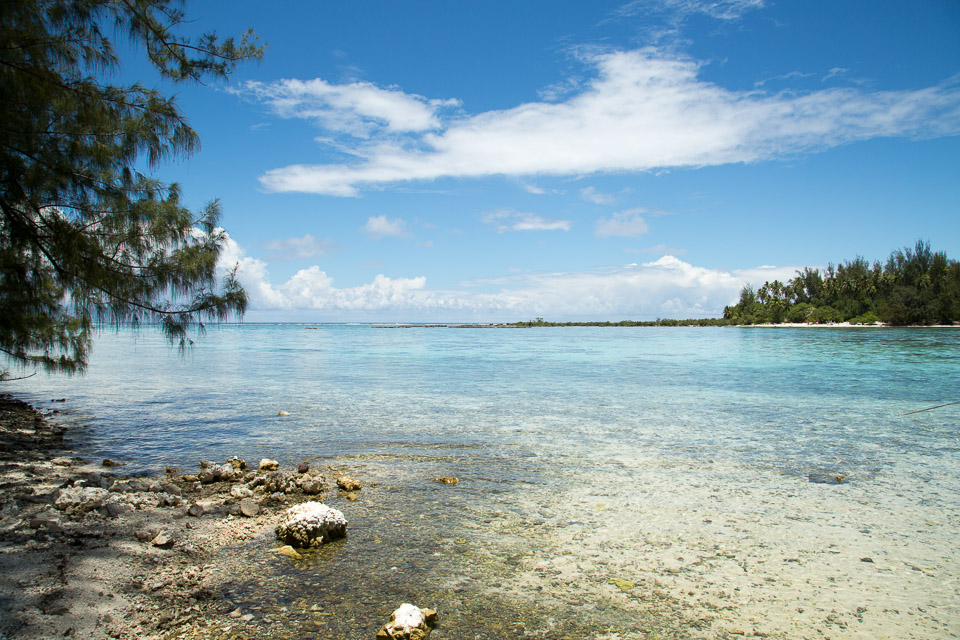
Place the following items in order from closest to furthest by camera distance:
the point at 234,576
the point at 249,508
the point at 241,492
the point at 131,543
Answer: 1. the point at 234,576
2. the point at 131,543
3. the point at 249,508
4. the point at 241,492

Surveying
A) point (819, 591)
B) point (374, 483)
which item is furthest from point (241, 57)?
point (819, 591)

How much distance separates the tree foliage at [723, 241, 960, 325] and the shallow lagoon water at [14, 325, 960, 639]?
91678 mm

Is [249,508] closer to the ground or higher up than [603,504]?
higher up

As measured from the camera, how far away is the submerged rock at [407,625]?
3.62 metres

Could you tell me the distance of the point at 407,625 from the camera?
3662 mm

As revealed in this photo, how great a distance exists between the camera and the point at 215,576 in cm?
452

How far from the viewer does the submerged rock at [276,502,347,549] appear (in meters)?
5.21

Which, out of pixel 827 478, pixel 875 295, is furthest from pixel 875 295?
pixel 827 478

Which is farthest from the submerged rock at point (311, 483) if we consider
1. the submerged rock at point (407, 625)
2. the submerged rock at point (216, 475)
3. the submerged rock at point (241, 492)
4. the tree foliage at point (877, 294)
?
the tree foliage at point (877, 294)

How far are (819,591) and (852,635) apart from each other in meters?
0.65

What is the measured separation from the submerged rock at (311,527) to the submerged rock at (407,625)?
5.64 feet

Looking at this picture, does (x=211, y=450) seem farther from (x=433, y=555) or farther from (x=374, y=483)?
A: (x=433, y=555)

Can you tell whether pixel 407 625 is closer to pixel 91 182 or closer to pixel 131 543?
pixel 131 543

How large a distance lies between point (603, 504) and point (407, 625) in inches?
147
